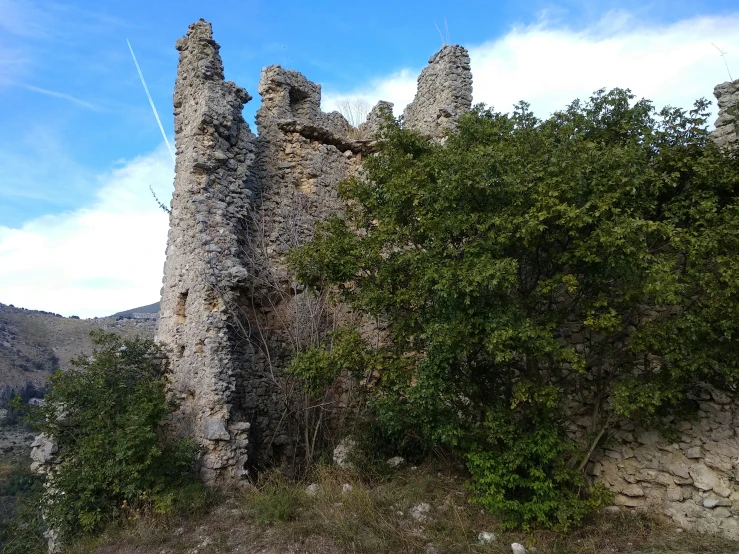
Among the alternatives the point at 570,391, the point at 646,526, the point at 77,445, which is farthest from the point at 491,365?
the point at 77,445

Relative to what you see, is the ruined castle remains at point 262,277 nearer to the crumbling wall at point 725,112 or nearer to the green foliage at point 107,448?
the crumbling wall at point 725,112

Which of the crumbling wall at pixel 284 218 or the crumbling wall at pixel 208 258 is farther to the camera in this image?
the crumbling wall at pixel 284 218

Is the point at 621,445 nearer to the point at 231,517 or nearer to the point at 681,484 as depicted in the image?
the point at 681,484

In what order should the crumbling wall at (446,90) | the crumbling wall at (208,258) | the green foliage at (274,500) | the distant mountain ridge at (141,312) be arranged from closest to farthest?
the green foliage at (274,500) → the crumbling wall at (208,258) → the crumbling wall at (446,90) → the distant mountain ridge at (141,312)

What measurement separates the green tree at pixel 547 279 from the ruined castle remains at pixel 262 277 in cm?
81

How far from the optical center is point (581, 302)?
645 cm

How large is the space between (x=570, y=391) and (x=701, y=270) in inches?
92.1

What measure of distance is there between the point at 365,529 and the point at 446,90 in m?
8.51

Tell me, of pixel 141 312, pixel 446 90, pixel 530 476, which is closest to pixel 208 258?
pixel 446 90

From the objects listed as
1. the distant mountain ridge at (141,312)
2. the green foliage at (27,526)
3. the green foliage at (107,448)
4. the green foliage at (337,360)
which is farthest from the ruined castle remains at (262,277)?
the distant mountain ridge at (141,312)

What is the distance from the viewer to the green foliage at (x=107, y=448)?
722cm

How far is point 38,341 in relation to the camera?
106 feet

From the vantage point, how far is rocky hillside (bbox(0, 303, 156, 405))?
27.3 m

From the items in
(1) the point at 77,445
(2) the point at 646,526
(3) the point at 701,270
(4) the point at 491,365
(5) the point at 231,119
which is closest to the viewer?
(3) the point at 701,270
